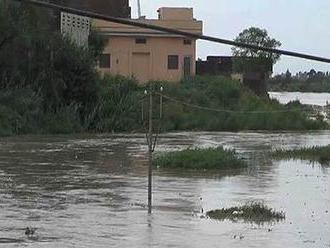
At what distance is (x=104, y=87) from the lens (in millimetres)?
45938

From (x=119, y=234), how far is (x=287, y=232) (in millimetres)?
2506

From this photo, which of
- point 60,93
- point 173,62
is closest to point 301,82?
point 173,62

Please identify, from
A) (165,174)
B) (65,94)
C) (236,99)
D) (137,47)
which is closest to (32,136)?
(65,94)

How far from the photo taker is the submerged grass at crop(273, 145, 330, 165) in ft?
81.1

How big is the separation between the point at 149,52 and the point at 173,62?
214 centimetres

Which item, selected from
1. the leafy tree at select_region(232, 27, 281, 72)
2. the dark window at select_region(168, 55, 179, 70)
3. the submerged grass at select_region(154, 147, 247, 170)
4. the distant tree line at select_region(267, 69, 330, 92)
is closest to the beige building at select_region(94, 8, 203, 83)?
the dark window at select_region(168, 55, 179, 70)

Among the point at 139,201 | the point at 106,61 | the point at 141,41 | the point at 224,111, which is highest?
the point at 141,41

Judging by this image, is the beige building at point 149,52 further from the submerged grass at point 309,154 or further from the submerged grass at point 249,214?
the submerged grass at point 249,214

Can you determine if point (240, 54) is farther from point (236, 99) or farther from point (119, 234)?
point (119, 234)

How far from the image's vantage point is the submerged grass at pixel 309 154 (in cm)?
2472

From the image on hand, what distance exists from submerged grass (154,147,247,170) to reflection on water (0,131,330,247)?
23.7 inches

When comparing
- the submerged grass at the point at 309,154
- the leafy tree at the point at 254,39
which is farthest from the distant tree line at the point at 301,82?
the submerged grass at the point at 309,154

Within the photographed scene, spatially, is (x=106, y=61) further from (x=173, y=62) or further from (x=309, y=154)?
(x=309, y=154)

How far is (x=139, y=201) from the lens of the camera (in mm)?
14281
